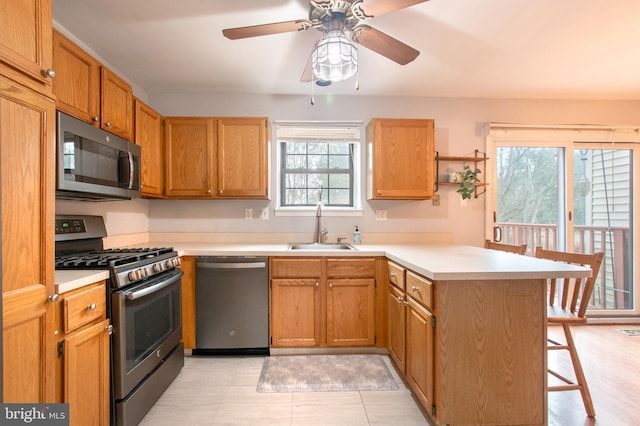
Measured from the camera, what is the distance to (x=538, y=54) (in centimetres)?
231

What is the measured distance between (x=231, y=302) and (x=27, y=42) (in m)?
1.93

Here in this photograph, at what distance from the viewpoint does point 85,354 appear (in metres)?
1.38

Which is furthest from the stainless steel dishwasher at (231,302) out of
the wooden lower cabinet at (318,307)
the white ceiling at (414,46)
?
the white ceiling at (414,46)

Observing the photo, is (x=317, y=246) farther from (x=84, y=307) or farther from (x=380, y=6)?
(x=380, y=6)

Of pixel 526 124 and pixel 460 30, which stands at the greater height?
pixel 460 30

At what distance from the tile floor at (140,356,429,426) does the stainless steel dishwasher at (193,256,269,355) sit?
30 cm

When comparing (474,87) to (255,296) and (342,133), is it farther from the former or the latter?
(255,296)

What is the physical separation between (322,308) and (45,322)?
5.67 ft

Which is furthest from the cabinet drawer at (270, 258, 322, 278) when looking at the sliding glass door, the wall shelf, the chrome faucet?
the sliding glass door

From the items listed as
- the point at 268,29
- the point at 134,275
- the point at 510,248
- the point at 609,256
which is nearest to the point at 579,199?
the point at 609,256

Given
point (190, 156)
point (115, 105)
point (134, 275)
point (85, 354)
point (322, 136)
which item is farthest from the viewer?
point (322, 136)

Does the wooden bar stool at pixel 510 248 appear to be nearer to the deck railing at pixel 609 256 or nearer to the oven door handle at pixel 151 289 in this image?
the deck railing at pixel 609 256

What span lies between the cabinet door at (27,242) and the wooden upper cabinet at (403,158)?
2.26 m

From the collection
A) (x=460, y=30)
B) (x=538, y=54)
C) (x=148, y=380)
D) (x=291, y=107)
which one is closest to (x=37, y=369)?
(x=148, y=380)
